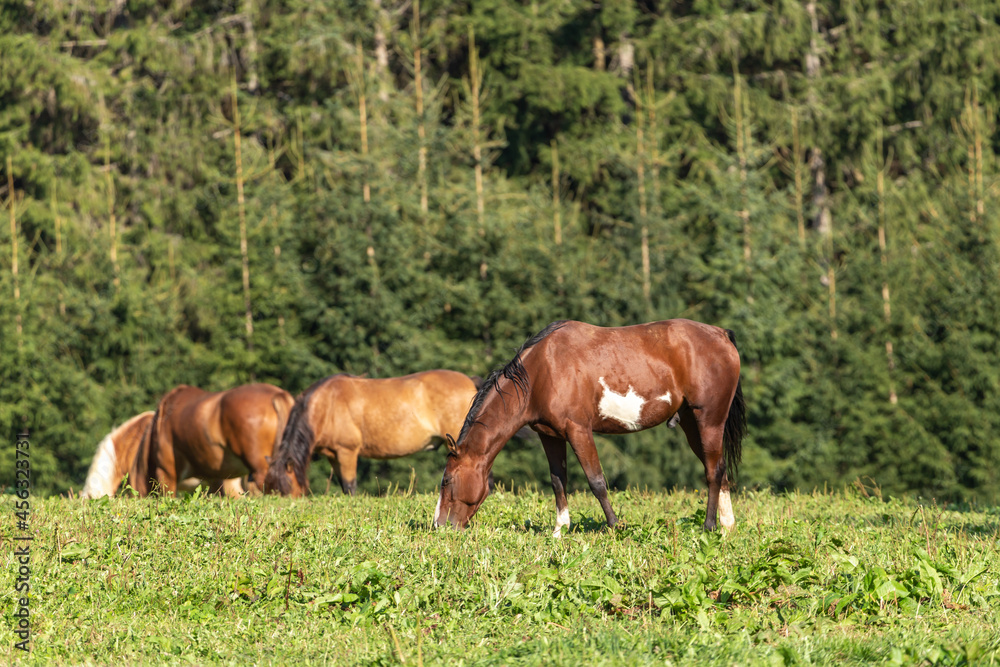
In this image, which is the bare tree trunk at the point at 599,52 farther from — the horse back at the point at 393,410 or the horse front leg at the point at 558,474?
the horse front leg at the point at 558,474

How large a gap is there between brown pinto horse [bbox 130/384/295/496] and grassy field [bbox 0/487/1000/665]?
20.3 ft

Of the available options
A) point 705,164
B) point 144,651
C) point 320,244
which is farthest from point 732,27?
→ point 144,651

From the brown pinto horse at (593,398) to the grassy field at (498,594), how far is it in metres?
0.47

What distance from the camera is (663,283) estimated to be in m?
23.9

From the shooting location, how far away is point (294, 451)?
519 inches

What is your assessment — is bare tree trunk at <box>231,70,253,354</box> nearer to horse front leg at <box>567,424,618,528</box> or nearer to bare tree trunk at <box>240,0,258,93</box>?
bare tree trunk at <box>240,0,258,93</box>

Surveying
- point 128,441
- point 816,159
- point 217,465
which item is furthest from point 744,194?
point 128,441

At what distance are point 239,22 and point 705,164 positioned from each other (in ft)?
52.0

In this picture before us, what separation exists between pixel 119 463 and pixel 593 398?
31.5ft

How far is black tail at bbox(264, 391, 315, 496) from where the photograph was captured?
12828mm

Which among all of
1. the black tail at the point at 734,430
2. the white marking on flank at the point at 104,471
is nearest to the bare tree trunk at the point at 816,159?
the white marking on flank at the point at 104,471

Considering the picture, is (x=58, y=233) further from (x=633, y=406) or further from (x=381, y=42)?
(x=633, y=406)

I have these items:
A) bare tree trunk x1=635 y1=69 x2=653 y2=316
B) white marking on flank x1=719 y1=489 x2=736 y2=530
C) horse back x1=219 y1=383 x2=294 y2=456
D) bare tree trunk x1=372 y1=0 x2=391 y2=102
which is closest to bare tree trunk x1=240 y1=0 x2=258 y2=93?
bare tree trunk x1=372 y1=0 x2=391 y2=102

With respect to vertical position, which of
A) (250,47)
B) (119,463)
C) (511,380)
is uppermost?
(250,47)
